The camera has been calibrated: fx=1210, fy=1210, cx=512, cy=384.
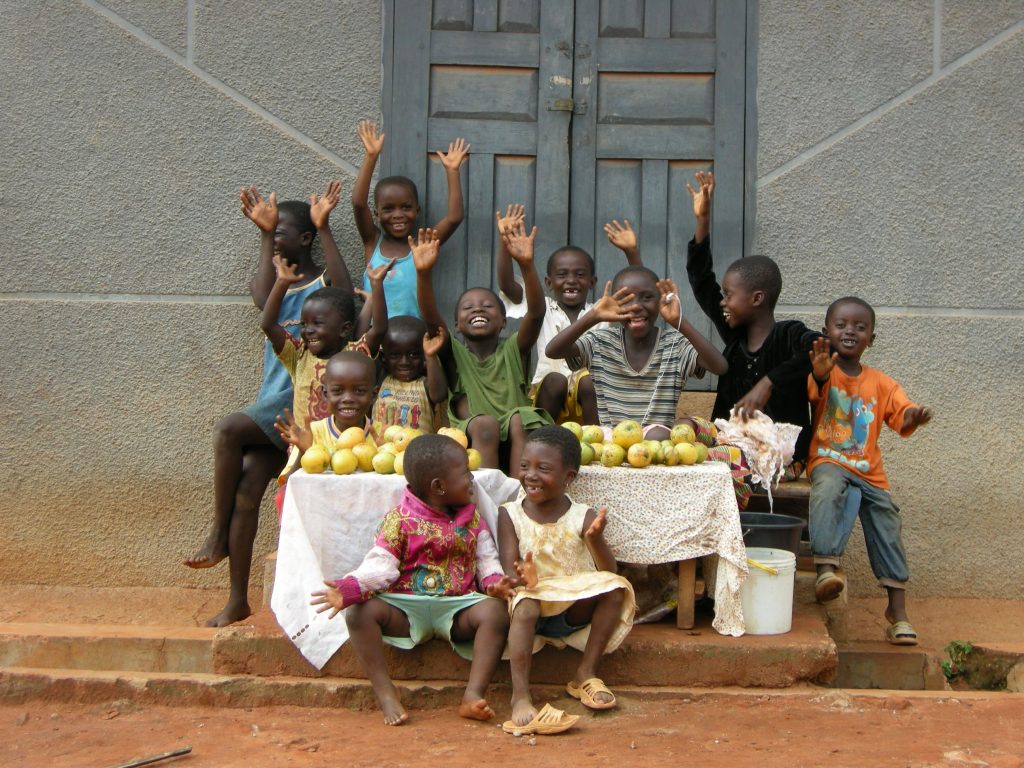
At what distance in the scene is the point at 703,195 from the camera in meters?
5.66

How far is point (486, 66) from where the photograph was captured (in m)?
6.23

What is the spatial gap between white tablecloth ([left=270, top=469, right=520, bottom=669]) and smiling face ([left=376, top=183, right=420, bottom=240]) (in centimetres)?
175

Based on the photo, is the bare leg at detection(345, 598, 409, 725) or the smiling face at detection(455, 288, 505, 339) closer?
the bare leg at detection(345, 598, 409, 725)

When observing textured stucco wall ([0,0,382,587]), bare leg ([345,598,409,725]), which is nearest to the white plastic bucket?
bare leg ([345,598,409,725])

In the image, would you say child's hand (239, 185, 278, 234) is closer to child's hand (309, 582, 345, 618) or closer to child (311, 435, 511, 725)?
child (311, 435, 511, 725)

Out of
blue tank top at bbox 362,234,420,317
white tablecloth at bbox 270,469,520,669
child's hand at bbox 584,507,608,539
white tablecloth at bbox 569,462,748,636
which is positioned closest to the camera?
child's hand at bbox 584,507,608,539

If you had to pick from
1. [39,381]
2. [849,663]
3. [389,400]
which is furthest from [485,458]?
[39,381]

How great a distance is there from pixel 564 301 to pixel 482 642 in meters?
2.08

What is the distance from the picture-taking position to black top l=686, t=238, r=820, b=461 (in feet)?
17.5

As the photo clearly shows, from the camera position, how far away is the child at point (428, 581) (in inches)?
169

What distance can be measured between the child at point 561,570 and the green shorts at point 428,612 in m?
0.18

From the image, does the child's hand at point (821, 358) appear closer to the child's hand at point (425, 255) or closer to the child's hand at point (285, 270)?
the child's hand at point (425, 255)

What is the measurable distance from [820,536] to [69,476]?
379 centimetres

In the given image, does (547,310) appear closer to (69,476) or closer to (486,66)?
(486,66)
